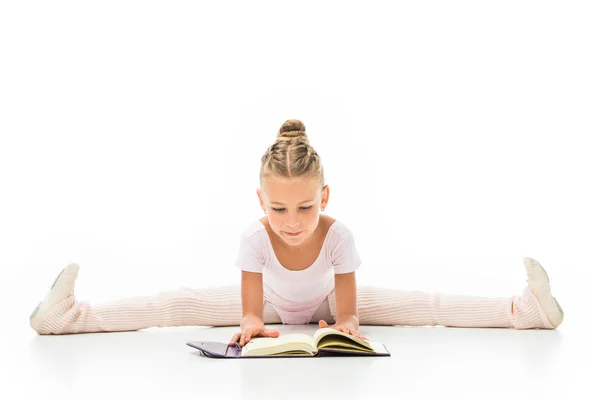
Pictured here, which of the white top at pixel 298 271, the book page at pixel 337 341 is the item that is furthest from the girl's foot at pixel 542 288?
the book page at pixel 337 341

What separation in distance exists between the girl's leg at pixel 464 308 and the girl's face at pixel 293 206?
595 millimetres

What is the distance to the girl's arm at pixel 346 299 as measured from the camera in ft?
10.3

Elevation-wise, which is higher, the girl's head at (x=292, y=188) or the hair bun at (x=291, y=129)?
the hair bun at (x=291, y=129)

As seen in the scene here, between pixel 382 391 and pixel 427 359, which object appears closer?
pixel 382 391

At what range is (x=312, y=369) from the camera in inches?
98.3

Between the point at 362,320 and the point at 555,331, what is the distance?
850 millimetres

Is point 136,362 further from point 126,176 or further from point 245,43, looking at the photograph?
point 245,43

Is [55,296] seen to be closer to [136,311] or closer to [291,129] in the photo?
[136,311]

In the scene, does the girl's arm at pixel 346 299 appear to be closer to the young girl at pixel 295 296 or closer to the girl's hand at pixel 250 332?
the young girl at pixel 295 296

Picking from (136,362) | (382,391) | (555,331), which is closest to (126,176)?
(136,362)

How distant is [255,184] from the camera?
5336 mm

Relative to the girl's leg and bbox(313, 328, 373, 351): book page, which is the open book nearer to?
bbox(313, 328, 373, 351): book page

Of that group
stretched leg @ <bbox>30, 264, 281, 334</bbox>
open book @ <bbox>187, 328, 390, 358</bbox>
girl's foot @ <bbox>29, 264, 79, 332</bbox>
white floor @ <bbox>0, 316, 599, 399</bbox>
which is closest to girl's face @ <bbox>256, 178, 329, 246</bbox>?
open book @ <bbox>187, 328, 390, 358</bbox>

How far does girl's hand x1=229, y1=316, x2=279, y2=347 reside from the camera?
2.85 m
